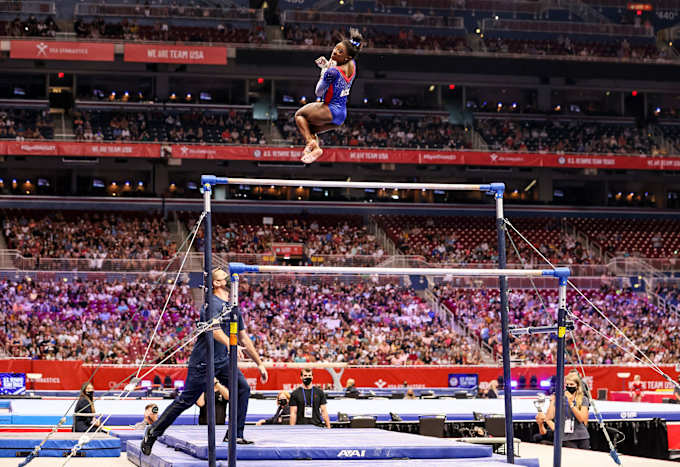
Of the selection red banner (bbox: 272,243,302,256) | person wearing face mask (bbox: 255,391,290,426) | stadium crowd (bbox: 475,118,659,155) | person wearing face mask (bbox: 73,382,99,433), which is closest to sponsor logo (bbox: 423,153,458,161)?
stadium crowd (bbox: 475,118,659,155)

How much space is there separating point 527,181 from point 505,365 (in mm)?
32234

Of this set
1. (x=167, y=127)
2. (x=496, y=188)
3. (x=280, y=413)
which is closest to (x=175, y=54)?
(x=167, y=127)

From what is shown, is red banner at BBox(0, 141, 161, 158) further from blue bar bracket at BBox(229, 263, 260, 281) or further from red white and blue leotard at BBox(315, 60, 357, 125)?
blue bar bracket at BBox(229, 263, 260, 281)

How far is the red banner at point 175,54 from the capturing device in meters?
34.2

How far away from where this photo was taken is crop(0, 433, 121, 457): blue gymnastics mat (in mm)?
11266

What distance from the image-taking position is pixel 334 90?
27.3ft

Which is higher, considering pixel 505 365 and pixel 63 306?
pixel 505 365

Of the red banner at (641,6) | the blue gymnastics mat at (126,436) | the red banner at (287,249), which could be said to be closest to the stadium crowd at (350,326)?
the red banner at (287,249)

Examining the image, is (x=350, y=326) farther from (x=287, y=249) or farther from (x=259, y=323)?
(x=287, y=249)

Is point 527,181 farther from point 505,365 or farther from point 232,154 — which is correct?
point 505,365

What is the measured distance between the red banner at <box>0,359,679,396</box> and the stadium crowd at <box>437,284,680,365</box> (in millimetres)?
1100

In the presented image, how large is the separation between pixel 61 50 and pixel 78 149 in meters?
3.82

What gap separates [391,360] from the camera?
86.5ft

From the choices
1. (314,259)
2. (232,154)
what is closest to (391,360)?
(314,259)
